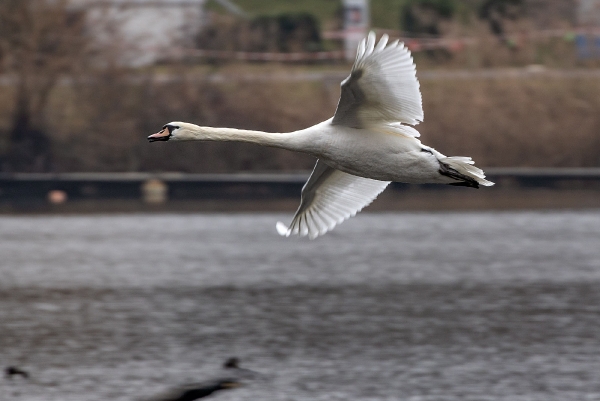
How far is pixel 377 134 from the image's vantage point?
957 centimetres

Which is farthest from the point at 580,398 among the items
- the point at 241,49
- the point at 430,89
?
the point at 241,49

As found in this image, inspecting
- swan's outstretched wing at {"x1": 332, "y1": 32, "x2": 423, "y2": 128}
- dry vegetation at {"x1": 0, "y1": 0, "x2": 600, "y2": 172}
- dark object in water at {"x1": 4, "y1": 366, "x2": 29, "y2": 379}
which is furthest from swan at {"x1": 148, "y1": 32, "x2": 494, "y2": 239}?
dry vegetation at {"x1": 0, "y1": 0, "x2": 600, "y2": 172}

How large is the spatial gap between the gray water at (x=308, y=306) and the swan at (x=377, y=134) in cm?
432

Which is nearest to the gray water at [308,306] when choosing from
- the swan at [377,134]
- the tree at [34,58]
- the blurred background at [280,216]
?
the blurred background at [280,216]

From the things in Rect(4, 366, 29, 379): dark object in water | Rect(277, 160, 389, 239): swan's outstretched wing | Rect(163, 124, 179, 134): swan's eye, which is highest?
Rect(163, 124, 179, 134): swan's eye

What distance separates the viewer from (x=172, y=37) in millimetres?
36000

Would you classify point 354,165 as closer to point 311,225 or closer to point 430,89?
point 311,225

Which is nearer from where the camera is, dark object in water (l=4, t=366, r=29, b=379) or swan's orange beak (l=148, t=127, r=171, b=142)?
swan's orange beak (l=148, t=127, r=171, b=142)

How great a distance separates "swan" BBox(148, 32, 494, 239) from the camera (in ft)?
30.2

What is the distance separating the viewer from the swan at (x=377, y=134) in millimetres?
9219

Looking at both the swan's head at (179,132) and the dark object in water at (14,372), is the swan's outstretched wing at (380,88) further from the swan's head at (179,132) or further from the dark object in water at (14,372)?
the dark object in water at (14,372)

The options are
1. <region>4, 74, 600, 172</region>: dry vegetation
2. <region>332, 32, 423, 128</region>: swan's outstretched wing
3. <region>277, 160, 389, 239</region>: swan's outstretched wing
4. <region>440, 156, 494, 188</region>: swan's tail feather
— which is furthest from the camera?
<region>4, 74, 600, 172</region>: dry vegetation

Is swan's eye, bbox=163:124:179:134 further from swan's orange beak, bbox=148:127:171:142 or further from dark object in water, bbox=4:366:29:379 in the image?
dark object in water, bbox=4:366:29:379

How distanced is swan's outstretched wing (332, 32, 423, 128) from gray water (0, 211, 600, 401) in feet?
14.8
